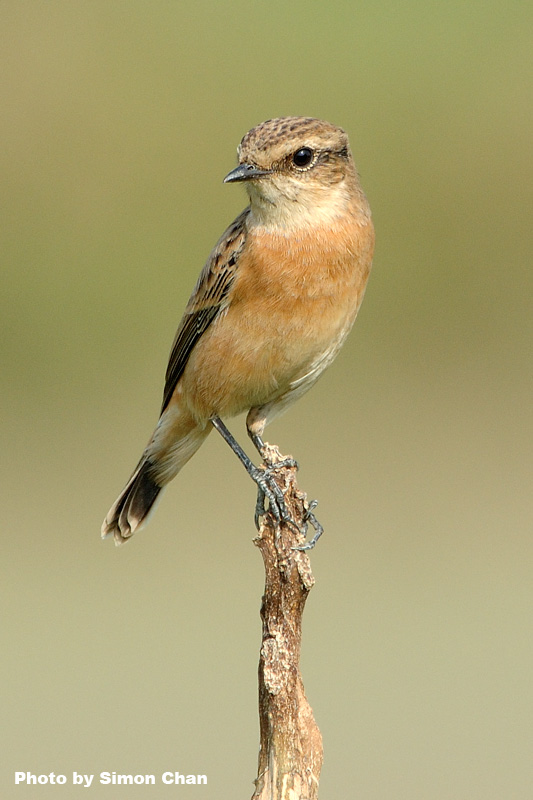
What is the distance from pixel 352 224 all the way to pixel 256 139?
74 centimetres

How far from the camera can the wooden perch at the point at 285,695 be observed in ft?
14.6

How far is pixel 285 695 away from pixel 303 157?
9.40ft

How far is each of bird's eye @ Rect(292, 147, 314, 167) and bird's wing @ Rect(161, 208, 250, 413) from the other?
1.76ft

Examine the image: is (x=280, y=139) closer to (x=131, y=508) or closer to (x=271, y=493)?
(x=271, y=493)

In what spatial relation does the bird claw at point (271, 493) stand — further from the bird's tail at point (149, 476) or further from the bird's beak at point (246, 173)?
the bird's beak at point (246, 173)

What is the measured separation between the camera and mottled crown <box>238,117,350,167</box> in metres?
5.74

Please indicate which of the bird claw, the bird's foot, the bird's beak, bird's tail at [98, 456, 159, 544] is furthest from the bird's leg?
the bird's beak

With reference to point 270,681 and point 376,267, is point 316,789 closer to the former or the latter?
point 270,681

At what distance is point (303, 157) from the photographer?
5898mm

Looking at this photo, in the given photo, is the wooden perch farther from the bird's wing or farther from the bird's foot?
the bird's wing

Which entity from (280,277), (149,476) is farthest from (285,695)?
(149,476)

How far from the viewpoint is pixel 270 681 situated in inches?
178

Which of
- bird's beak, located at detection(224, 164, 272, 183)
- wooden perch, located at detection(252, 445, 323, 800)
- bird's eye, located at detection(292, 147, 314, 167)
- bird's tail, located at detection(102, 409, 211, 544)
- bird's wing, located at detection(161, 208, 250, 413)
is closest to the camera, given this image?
wooden perch, located at detection(252, 445, 323, 800)

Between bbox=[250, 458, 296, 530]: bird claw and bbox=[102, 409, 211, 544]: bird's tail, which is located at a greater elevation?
bbox=[102, 409, 211, 544]: bird's tail
